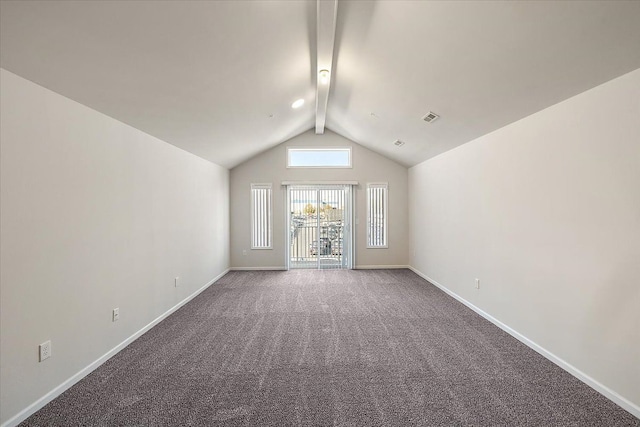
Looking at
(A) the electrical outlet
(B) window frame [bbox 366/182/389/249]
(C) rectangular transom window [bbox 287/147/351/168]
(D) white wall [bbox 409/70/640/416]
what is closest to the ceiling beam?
(D) white wall [bbox 409/70/640/416]

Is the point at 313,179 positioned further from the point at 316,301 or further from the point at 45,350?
the point at 45,350

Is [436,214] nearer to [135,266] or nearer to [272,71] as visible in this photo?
[272,71]

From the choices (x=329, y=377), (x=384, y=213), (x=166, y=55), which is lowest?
(x=329, y=377)

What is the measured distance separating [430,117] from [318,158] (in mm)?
3074

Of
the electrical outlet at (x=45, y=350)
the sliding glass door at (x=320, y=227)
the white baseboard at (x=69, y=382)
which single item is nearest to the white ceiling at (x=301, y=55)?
the electrical outlet at (x=45, y=350)

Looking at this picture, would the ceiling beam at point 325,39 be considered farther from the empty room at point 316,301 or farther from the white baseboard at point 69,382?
the white baseboard at point 69,382

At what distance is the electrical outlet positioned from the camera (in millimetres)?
1928

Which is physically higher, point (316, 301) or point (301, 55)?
point (301, 55)

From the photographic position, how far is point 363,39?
2629 millimetres

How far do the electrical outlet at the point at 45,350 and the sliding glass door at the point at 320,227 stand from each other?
15.0ft

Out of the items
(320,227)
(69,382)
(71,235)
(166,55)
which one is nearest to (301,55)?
(166,55)

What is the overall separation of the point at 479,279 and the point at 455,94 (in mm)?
2212

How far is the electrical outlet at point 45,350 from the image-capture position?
6.32 ft

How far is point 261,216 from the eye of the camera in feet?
20.7
